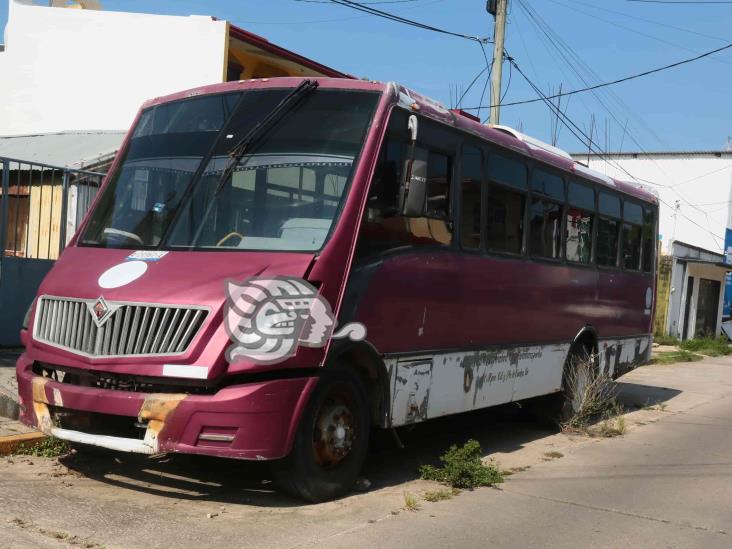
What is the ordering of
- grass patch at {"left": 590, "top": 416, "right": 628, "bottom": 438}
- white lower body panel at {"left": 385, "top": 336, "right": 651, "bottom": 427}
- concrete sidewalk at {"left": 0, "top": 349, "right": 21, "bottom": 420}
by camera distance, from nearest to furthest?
1. white lower body panel at {"left": 385, "top": 336, "right": 651, "bottom": 427}
2. concrete sidewalk at {"left": 0, "top": 349, "right": 21, "bottom": 420}
3. grass patch at {"left": 590, "top": 416, "right": 628, "bottom": 438}

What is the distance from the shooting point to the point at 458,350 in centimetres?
734

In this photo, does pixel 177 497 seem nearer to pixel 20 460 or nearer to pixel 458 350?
pixel 20 460

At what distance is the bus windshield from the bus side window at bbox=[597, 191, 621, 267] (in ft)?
17.8

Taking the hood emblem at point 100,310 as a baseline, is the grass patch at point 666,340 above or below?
below

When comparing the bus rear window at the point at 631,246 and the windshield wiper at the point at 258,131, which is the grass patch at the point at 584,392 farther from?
the windshield wiper at the point at 258,131

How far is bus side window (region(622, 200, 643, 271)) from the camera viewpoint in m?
11.6

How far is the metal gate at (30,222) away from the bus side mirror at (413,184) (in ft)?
17.6

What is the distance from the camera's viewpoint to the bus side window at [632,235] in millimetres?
11562

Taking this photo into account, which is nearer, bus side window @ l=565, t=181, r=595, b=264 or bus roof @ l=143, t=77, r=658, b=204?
bus roof @ l=143, t=77, r=658, b=204

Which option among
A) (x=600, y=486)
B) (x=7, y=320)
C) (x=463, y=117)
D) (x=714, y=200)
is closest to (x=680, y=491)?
(x=600, y=486)

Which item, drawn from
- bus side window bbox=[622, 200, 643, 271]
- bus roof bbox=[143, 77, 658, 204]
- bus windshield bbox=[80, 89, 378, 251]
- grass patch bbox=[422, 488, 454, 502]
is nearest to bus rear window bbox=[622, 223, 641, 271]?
bus side window bbox=[622, 200, 643, 271]

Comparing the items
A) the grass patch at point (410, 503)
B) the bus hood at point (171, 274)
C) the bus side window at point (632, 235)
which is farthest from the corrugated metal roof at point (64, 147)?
the grass patch at point (410, 503)

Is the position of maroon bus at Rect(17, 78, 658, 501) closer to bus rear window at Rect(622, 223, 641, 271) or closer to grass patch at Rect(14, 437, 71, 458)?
grass patch at Rect(14, 437, 71, 458)

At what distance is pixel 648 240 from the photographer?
40.8ft
